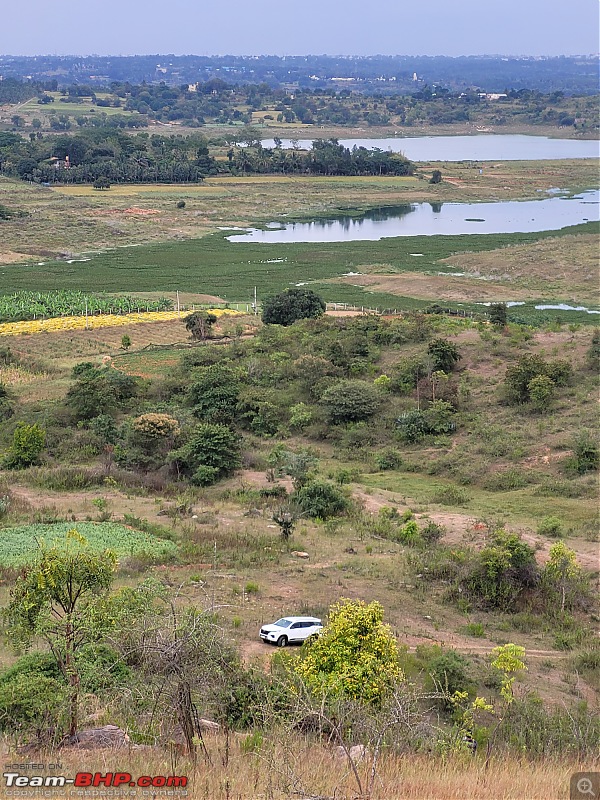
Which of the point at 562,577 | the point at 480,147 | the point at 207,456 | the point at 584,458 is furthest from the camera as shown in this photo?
the point at 480,147

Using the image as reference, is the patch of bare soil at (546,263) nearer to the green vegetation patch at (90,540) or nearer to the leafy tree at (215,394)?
the leafy tree at (215,394)

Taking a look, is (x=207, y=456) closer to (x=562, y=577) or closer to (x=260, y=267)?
(x=562, y=577)

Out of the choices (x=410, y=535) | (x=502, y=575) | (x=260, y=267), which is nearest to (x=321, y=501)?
(x=410, y=535)

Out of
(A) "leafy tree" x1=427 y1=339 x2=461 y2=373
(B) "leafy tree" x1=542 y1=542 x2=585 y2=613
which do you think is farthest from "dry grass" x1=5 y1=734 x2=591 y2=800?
(A) "leafy tree" x1=427 y1=339 x2=461 y2=373

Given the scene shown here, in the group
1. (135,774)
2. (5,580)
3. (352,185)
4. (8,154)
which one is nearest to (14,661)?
(5,580)

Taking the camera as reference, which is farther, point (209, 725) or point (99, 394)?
point (99, 394)

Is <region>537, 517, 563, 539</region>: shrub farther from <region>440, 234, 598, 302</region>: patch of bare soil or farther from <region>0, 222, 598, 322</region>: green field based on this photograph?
<region>440, 234, 598, 302</region>: patch of bare soil
